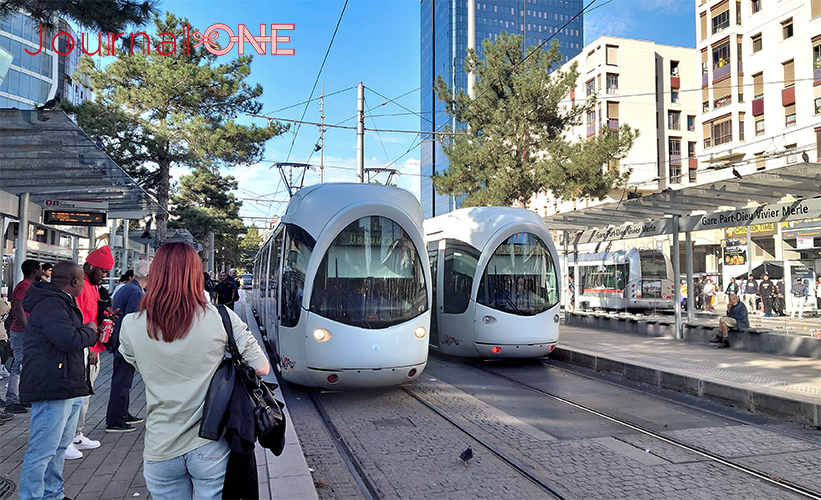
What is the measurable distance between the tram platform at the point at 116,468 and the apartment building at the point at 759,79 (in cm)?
2739

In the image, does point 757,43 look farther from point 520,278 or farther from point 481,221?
point 520,278

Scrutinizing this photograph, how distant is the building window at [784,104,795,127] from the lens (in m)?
31.0

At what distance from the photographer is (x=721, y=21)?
37500 mm

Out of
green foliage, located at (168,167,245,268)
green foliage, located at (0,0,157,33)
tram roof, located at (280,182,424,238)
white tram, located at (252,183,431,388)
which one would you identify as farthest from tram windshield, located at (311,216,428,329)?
green foliage, located at (168,167,245,268)

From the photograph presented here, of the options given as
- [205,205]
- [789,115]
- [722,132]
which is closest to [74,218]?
[205,205]

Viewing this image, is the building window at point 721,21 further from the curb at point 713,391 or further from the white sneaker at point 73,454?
the white sneaker at point 73,454

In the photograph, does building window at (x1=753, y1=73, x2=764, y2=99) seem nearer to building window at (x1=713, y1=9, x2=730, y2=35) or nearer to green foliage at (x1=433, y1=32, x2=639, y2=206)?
building window at (x1=713, y1=9, x2=730, y2=35)

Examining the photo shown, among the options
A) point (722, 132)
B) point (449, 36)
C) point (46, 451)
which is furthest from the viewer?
point (449, 36)

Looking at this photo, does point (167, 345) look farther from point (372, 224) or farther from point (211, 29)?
point (211, 29)

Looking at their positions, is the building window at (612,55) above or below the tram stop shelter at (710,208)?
above

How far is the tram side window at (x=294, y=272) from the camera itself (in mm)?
7875

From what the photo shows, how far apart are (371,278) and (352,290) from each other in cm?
33

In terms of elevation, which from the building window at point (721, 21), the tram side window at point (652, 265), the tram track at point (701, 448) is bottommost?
the tram track at point (701, 448)

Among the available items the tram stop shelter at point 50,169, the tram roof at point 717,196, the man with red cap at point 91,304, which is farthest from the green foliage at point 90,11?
the tram roof at point 717,196
